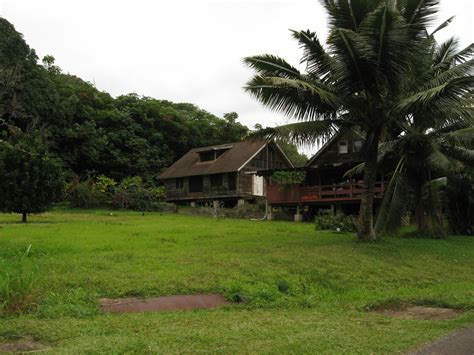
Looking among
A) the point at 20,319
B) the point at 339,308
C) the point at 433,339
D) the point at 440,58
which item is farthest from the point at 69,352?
the point at 440,58

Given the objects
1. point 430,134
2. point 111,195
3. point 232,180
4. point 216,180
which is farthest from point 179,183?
point 430,134

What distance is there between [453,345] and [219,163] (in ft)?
118

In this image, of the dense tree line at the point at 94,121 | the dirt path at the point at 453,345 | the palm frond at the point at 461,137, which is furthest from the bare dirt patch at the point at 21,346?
the dense tree line at the point at 94,121

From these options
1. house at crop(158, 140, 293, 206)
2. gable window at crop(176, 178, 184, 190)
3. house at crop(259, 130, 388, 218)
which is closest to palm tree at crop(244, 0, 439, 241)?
house at crop(259, 130, 388, 218)

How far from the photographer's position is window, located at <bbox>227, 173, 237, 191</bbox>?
39875 mm

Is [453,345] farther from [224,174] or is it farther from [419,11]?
[224,174]

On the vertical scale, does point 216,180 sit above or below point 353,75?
below

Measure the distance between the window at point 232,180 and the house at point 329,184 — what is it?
6.36 metres

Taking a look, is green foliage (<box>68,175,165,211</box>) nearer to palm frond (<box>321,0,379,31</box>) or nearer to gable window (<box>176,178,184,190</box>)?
gable window (<box>176,178,184,190</box>)

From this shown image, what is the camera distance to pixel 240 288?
9508 millimetres

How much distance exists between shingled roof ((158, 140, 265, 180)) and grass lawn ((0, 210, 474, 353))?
2271cm

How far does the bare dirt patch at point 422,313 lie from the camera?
8094 millimetres

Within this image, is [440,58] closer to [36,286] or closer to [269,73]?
[269,73]

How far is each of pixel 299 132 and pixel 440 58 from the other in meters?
6.93
